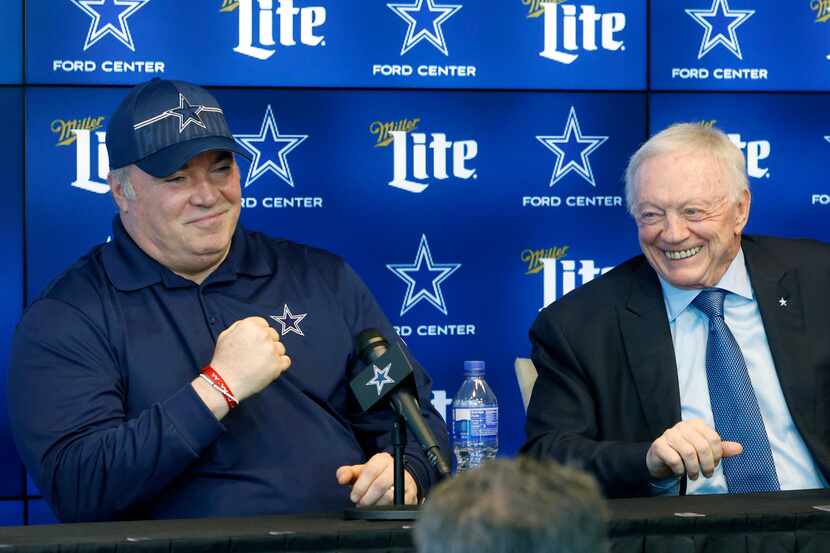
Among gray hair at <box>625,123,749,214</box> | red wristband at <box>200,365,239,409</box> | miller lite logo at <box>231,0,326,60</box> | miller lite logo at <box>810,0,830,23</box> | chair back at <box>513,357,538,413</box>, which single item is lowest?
chair back at <box>513,357,538,413</box>

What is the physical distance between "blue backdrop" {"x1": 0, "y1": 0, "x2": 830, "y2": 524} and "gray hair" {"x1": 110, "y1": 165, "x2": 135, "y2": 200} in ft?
4.20

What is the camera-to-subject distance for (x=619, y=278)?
2840 mm

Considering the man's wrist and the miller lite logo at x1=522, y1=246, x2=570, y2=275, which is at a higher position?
the miller lite logo at x1=522, y1=246, x2=570, y2=275

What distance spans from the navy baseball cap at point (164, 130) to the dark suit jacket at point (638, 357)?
2.75ft

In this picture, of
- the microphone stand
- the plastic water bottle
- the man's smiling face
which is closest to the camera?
the microphone stand

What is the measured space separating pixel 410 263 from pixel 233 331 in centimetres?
170

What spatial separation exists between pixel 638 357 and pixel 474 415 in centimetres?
133

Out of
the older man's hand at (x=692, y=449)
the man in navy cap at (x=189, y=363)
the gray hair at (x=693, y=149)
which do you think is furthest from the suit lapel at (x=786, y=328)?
the man in navy cap at (x=189, y=363)

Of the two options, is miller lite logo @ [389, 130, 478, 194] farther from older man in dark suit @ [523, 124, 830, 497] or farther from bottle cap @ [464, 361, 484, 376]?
older man in dark suit @ [523, 124, 830, 497]

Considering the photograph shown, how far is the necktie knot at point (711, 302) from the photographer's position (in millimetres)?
2721

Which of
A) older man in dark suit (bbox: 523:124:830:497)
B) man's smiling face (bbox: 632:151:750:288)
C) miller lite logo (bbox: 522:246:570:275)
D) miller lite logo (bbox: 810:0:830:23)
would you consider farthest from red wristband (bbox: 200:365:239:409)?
miller lite logo (bbox: 810:0:830:23)

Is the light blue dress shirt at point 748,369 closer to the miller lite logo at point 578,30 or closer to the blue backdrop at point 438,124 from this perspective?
the blue backdrop at point 438,124

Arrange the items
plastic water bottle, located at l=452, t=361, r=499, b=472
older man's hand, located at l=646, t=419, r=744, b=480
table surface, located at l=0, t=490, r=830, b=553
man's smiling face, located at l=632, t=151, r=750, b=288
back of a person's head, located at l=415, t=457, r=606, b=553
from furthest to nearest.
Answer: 1. plastic water bottle, located at l=452, t=361, r=499, b=472
2. man's smiling face, located at l=632, t=151, r=750, b=288
3. older man's hand, located at l=646, t=419, r=744, b=480
4. table surface, located at l=0, t=490, r=830, b=553
5. back of a person's head, located at l=415, t=457, r=606, b=553

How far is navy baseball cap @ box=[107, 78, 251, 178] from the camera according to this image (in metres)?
2.41
